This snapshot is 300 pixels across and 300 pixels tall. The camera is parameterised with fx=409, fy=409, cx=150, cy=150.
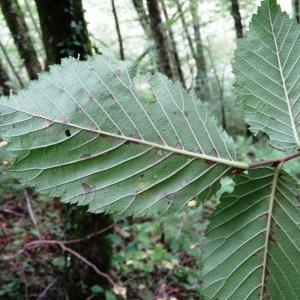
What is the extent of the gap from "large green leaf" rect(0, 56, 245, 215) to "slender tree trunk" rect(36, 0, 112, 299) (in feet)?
6.85

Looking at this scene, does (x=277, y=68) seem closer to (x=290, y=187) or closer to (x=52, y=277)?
(x=290, y=187)

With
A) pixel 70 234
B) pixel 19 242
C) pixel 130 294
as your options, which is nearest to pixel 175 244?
pixel 130 294

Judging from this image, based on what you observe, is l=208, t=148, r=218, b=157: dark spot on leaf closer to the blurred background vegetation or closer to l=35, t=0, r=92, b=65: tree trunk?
the blurred background vegetation

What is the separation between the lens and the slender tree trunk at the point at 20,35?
20.7 feet

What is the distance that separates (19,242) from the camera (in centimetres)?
425

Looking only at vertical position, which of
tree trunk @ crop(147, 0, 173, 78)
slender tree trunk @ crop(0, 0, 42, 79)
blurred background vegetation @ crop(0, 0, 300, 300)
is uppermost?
slender tree trunk @ crop(0, 0, 42, 79)

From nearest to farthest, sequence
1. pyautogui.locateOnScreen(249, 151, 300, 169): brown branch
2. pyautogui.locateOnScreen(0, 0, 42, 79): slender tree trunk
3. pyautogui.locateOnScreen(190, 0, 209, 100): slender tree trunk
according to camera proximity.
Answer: pyautogui.locateOnScreen(249, 151, 300, 169): brown branch < pyautogui.locateOnScreen(0, 0, 42, 79): slender tree trunk < pyautogui.locateOnScreen(190, 0, 209, 100): slender tree trunk

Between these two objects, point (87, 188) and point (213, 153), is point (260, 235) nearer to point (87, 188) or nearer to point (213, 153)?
point (213, 153)

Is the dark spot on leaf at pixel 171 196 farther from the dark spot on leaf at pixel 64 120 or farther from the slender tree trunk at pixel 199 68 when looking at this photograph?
the slender tree trunk at pixel 199 68

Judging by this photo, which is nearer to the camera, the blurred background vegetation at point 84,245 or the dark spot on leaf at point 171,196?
the dark spot on leaf at point 171,196

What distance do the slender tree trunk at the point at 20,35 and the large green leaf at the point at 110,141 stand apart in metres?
5.89

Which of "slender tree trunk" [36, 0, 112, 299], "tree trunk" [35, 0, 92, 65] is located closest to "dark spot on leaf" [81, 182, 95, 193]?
"slender tree trunk" [36, 0, 112, 299]

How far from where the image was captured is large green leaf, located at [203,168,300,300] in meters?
0.59

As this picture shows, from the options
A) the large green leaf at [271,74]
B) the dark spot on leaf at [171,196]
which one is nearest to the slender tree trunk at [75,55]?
the large green leaf at [271,74]
